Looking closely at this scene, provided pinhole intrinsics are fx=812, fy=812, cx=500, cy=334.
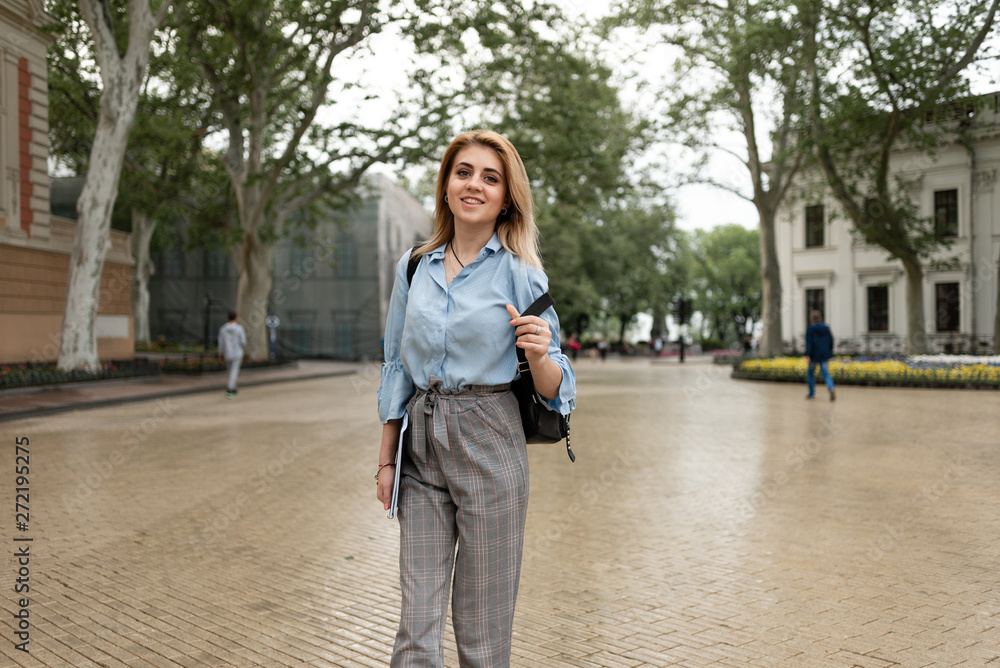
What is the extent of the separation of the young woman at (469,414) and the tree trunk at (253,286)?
25.2 m

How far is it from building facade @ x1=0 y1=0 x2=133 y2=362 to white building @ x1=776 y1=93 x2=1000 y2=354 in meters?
23.9

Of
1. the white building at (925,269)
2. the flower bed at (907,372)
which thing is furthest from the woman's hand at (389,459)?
the white building at (925,269)

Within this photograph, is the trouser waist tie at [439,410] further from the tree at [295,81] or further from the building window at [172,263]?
the building window at [172,263]

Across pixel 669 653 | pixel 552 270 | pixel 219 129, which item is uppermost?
pixel 219 129

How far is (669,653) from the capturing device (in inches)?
138

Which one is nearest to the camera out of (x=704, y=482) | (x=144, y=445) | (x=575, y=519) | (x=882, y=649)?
(x=882, y=649)

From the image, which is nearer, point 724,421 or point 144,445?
point 144,445

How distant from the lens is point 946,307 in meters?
34.0

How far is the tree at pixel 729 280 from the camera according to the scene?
6544 centimetres

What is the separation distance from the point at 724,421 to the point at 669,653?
9709 millimetres

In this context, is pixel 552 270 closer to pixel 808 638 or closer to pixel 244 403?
pixel 244 403

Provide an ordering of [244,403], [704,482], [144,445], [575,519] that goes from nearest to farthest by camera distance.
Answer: [575,519], [704,482], [144,445], [244,403]

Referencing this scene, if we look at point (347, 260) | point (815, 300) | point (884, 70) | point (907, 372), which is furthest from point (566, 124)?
point (347, 260)

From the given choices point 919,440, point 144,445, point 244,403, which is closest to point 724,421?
point 919,440
